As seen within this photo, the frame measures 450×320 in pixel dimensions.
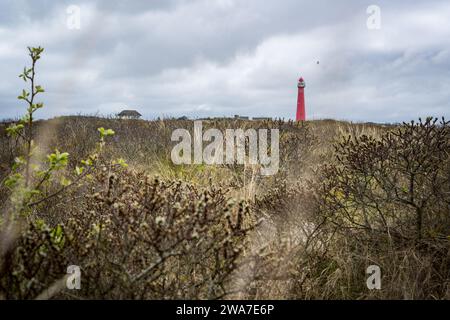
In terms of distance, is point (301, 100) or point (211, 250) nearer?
point (211, 250)

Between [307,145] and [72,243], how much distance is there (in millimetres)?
5858

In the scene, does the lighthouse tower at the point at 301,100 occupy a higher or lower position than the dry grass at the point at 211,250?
higher

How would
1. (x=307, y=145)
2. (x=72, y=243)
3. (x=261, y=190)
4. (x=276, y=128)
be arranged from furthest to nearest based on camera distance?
(x=276, y=128)
(x=307, y=145)
(x=261, y=190)
(x=72, y=243)

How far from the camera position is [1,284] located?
6.77 feet

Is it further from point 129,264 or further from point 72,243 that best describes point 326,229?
point 72,243

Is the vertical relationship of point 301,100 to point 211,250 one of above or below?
above

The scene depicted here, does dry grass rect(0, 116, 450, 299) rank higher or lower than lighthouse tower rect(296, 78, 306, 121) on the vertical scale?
lower

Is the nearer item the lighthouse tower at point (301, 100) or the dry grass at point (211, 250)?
the dry grass at point (211, 250)

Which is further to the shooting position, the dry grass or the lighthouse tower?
the lighthouse tower

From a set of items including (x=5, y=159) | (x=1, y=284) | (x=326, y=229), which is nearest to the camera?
(x=1, y=284)
